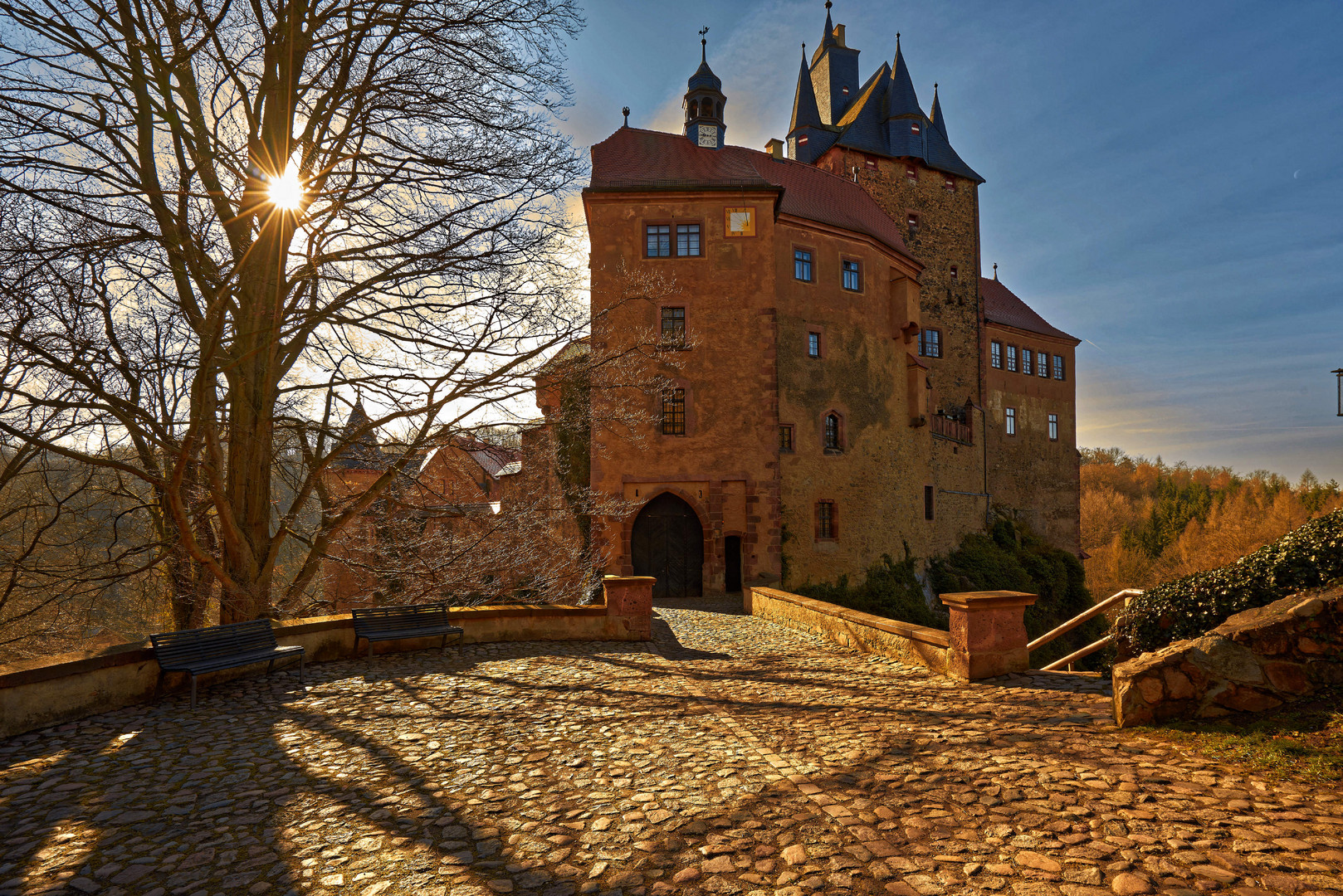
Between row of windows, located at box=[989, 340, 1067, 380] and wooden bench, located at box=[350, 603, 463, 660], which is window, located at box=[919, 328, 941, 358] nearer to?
row of windows, located at box=[989, 340, 1067, 380]

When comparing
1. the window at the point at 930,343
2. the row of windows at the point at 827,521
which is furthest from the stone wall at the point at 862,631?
the window at the point at 930,343

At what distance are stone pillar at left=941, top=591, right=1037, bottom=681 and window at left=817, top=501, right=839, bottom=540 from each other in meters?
14.3

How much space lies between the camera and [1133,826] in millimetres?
3797

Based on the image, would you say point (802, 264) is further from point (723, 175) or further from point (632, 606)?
point (632, 606)

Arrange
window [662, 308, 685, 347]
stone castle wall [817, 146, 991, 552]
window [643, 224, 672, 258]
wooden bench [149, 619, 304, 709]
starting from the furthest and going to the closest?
stone castle wall [817, 146, 991, 552] → window [643, 224, 672, 258] → window [662, 308, 685, 347] → wooden bench [149, 619, 304, 709]

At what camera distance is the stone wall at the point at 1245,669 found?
207 inches

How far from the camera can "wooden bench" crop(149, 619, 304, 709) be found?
6918mm

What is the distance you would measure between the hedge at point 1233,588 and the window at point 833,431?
15213 millimetres

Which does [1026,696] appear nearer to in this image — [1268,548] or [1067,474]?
[1268,548]

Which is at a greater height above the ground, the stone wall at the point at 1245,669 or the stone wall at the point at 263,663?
the stone wall at the point at 1245,669

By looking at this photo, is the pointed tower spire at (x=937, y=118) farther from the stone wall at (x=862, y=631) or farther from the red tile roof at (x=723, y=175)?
the stone wall at (x=862, y=631)

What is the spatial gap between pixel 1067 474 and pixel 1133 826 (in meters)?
42.1

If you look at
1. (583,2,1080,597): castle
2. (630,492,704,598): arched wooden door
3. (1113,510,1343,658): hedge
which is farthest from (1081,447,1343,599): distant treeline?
(1113,510,1343,658): hedge

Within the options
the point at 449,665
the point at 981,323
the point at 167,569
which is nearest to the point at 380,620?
the point at 449,665
